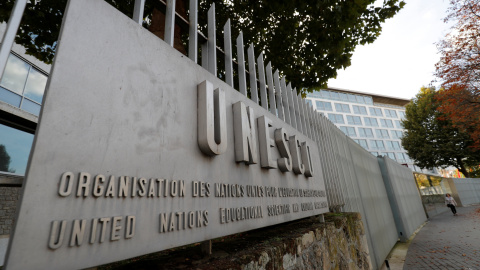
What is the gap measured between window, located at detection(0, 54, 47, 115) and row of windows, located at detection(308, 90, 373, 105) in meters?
45.0

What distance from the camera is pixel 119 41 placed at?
141 centimetres

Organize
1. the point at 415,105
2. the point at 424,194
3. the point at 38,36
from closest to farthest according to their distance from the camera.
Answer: the point at 38,36
the point at 424,194
the point at 415,105

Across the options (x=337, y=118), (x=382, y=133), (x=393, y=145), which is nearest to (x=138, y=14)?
A: (x=337, y=118)

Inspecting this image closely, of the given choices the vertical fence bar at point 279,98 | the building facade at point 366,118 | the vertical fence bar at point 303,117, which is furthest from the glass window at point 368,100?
the vertical fence bar at point 279,98

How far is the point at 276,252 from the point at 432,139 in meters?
34.8

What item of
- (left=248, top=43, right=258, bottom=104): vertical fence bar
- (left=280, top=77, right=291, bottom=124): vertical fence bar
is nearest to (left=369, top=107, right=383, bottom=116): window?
(left=280, top=77, right=291, bottom=124): vertical fence bar

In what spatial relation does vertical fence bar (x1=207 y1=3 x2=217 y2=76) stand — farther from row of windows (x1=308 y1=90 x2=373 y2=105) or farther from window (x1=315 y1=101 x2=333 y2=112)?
Result: row of windows (x1=308 y1=90 x2=373 y2=105)

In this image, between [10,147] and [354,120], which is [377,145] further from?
[10,147]

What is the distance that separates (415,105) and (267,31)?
32.8 metres

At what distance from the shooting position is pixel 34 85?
350 inches

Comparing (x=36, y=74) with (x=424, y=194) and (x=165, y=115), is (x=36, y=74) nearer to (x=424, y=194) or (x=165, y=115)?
(x=165, y=115)

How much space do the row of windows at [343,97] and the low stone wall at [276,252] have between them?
46318 millimetres

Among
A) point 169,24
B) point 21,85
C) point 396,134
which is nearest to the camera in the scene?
point 169,24

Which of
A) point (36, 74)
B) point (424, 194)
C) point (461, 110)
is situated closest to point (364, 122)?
point (424, 194)
